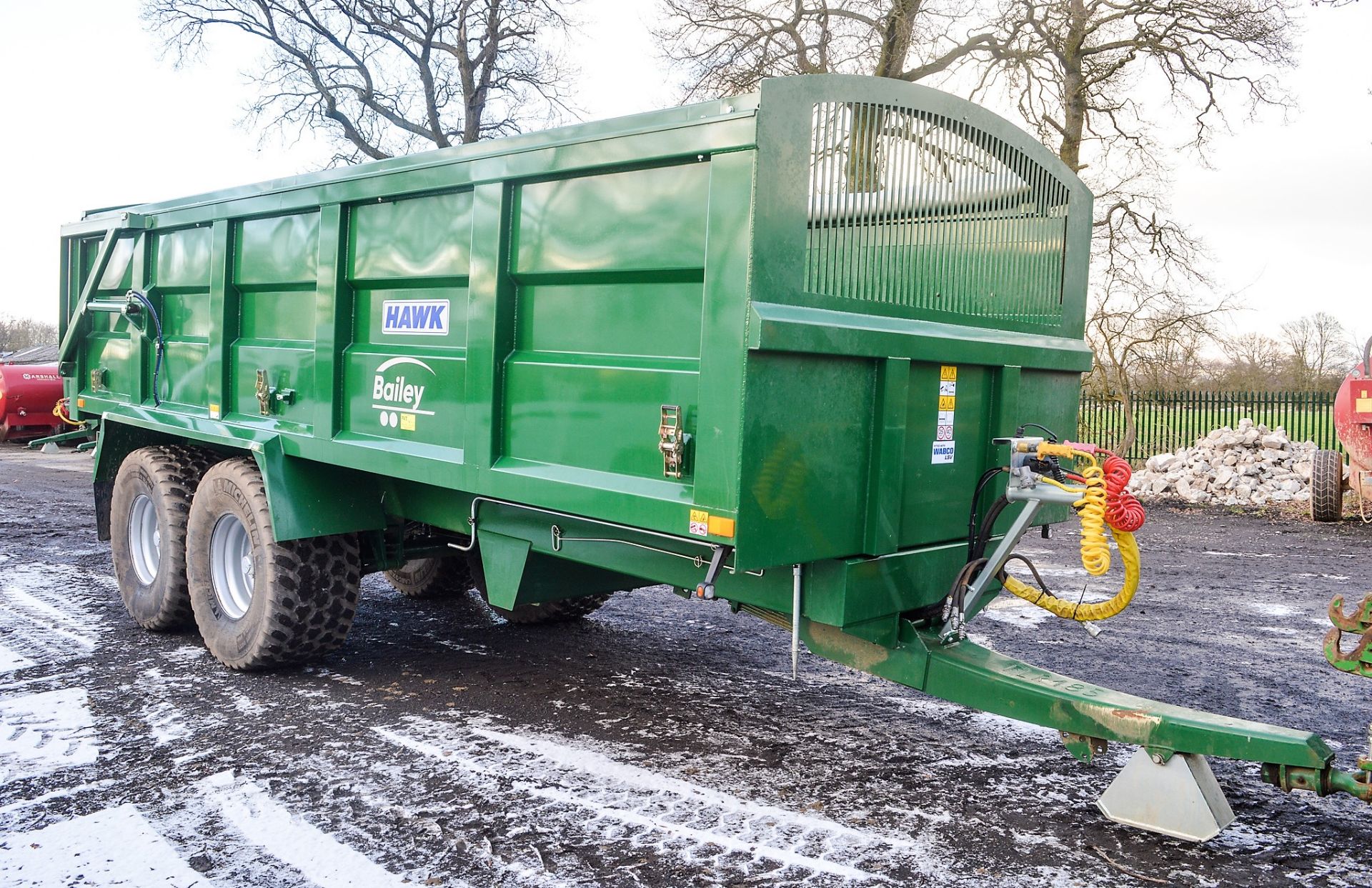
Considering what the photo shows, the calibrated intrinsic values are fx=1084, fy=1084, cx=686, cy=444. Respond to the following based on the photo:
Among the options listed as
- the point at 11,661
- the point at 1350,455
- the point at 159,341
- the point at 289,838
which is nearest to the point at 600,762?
the point at 289,838

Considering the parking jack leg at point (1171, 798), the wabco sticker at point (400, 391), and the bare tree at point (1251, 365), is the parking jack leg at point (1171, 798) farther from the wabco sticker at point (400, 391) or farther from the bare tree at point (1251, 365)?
the bare tree at point (1251, 365)

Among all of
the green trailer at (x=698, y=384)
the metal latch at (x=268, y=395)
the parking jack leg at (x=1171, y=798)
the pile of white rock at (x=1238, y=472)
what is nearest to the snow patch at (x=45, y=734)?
the green trailer at (x=698, y=384)

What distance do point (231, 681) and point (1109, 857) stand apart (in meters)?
3.86

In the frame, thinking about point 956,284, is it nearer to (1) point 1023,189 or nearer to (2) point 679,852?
(1) point 1023,189

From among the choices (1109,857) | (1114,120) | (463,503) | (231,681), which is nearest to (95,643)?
(231,681)

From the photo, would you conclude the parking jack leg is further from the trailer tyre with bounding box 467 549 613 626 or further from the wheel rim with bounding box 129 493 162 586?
the wheel rim with bounding box 129 493 162 586

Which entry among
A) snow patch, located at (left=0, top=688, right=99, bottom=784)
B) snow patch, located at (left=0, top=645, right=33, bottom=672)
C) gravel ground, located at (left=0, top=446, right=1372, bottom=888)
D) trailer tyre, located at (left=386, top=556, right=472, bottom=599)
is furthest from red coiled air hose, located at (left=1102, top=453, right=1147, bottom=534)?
snow patch, located at (left=0, top=645, right=33, bottom=672)

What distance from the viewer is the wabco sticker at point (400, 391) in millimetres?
4371

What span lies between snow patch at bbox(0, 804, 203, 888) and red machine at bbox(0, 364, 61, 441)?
16865 millimetres

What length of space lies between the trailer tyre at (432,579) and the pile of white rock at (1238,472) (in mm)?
9961

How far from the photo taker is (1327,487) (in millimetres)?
11414

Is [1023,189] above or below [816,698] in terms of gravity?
above

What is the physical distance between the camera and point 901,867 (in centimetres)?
321

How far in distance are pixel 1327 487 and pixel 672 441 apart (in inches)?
417
